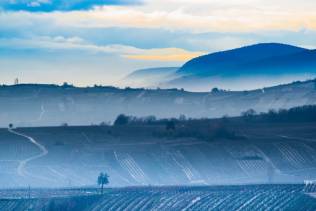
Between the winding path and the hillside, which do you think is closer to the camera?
the hillside

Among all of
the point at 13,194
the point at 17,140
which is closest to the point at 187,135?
the point at 17,140

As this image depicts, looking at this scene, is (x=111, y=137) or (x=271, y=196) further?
(x=111, y=137)

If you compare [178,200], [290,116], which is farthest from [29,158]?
[290,116]

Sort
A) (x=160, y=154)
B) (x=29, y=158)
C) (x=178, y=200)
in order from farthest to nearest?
(x=160, y=154) < (x=29, y=158) < (x=178, y=200)

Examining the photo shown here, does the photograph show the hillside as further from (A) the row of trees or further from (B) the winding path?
(A) the row of trees

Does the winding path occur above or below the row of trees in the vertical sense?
below

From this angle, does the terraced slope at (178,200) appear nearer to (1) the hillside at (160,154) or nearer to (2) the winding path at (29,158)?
(1) the hillside at (160,154)

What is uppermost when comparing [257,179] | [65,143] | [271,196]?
[65,143]

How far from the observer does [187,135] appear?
559ft

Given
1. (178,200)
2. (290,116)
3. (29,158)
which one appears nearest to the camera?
(178,200)

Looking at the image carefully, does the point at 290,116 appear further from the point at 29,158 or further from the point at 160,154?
the point at 29,158

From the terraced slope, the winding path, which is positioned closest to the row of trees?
the winding path

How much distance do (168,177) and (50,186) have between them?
46.0 feet

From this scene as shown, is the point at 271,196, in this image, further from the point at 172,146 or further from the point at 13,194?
the point at 172,146
